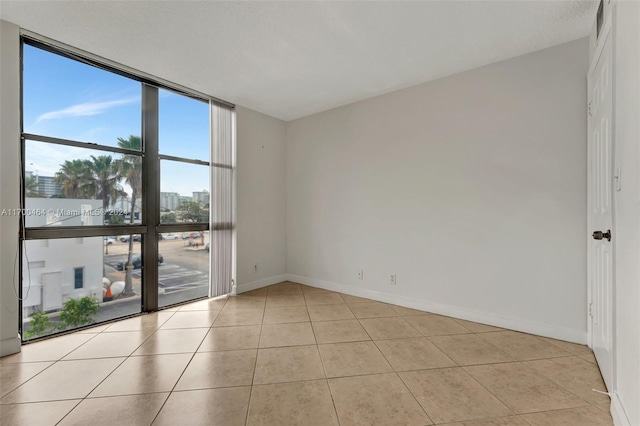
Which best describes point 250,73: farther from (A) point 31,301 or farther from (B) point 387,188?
(A) point 31,301

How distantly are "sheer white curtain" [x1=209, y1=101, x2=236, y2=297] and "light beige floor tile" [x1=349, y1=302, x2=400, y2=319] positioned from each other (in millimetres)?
1881

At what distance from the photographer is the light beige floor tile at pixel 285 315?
3.11 m

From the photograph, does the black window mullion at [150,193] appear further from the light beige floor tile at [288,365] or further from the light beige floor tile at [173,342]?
the light beige floor tile at [288,365]

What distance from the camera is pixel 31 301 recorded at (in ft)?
8.31

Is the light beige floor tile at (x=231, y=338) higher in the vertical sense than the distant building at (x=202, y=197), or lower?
lower

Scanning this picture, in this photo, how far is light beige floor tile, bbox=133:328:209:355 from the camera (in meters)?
2.42

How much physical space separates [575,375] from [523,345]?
45 cm

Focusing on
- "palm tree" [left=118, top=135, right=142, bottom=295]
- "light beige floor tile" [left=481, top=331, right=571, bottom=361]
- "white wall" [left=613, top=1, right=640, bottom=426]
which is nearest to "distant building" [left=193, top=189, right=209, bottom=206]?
"palm tree" [left=118, top=135, right=142, bottom=295]

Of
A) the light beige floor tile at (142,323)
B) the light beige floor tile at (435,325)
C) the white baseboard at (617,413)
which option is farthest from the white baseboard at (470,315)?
the light beige floor tile at (142,323)

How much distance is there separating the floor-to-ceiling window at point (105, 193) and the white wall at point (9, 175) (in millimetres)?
116

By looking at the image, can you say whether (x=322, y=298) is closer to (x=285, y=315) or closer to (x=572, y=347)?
(x=285, y=315)

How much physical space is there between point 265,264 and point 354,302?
163 centimetres

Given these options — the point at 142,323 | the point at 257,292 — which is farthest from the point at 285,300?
the point at 142,323

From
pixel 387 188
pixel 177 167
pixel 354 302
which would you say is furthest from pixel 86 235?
pixel 387 188
